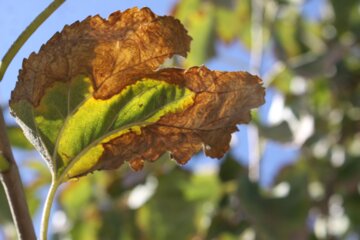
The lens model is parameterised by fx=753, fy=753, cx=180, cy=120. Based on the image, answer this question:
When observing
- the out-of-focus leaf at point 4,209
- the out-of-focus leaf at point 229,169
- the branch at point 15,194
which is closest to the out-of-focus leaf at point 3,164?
the branch at point 15,194

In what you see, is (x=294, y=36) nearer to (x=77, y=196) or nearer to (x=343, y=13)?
(x=343, y=13)

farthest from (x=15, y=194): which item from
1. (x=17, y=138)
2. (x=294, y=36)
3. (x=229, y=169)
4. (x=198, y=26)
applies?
(x=294, y=36)

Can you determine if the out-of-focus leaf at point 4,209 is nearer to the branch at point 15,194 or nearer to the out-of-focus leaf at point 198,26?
the out-of-focus leaf at point 198,26

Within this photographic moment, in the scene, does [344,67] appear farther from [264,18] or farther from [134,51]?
[134,51]

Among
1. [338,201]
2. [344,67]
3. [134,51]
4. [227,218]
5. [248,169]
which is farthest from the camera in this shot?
[344,67]

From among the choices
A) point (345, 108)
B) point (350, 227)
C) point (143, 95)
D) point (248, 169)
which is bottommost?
point (143, 95)

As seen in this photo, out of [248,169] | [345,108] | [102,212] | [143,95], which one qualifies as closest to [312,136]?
[248,169]
